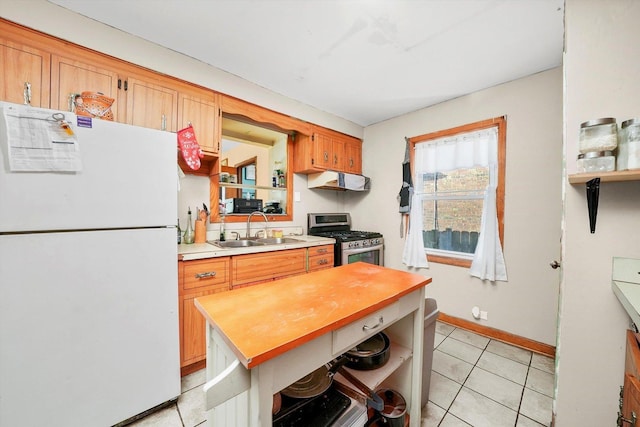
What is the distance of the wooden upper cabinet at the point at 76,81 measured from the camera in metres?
1.55

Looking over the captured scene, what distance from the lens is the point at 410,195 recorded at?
3.09 metres

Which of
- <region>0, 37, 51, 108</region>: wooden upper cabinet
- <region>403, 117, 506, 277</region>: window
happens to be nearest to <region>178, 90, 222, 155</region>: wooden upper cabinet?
<region>0, 37, 51, 108</region>: wooden upper cabinet

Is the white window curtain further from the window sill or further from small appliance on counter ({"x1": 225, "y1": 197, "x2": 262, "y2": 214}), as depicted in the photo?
small appliance on counter ({"x1": 225, "y1": 197, "x2": 262, "y2": 214})

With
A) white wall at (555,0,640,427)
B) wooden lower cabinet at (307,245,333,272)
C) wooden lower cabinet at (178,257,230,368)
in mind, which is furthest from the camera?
wooden lower cabinet at (307,245,333,272)

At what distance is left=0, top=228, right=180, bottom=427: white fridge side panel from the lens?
3.63ft

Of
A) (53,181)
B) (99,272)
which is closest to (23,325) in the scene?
(99,272)

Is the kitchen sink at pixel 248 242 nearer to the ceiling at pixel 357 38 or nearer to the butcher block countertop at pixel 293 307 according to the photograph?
the butcher block countertop at pixel 293 307

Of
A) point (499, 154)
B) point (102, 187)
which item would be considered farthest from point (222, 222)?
point (499, 154)

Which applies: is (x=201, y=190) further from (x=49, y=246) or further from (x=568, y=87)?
(x=568, y=87)

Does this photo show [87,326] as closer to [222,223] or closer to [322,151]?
[222,223]

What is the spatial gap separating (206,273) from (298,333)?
1433mm

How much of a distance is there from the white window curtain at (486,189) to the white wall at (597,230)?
→ 4.32 feet

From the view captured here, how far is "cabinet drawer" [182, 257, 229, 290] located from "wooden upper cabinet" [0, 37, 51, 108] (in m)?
1.41

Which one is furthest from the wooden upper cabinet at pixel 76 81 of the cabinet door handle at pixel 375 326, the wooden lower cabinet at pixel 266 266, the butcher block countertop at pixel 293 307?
the cabinet door handle at pixel 375 326
